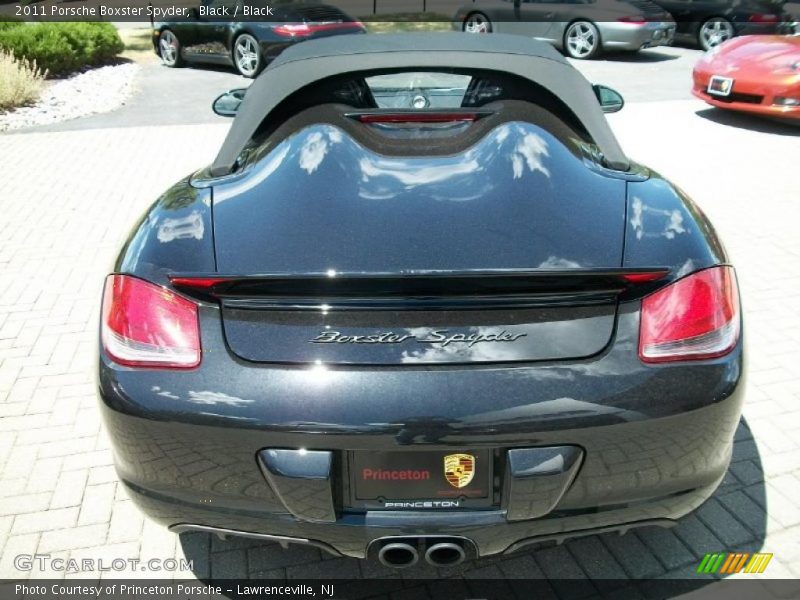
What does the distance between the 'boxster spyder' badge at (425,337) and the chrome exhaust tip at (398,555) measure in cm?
55

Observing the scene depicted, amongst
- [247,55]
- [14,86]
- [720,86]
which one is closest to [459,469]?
[720,86]

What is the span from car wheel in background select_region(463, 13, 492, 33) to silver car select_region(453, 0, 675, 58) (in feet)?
0.17

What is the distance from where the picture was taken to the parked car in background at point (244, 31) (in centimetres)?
1254

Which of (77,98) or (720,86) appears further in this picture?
(77,98)

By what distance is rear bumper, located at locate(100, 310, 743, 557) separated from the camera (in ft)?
5.79

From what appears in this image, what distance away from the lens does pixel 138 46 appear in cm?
1689

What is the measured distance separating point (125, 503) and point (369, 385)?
4.78 ft

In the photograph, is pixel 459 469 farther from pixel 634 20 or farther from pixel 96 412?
pixel 634 20

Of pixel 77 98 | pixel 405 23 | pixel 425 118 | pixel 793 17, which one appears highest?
pixel 425 118

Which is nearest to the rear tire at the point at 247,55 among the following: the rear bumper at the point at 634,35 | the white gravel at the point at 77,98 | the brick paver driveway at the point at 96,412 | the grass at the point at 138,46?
the white gravel at the point at 77,98

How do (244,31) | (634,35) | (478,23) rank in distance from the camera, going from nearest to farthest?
(244,31) → (634,35) → (478,23)

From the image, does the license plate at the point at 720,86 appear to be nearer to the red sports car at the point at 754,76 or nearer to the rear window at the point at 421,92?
the red sports car at the point at 754,76

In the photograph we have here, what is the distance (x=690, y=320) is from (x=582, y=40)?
13.6 meters

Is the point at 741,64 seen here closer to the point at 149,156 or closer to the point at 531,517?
the point at 149,156
